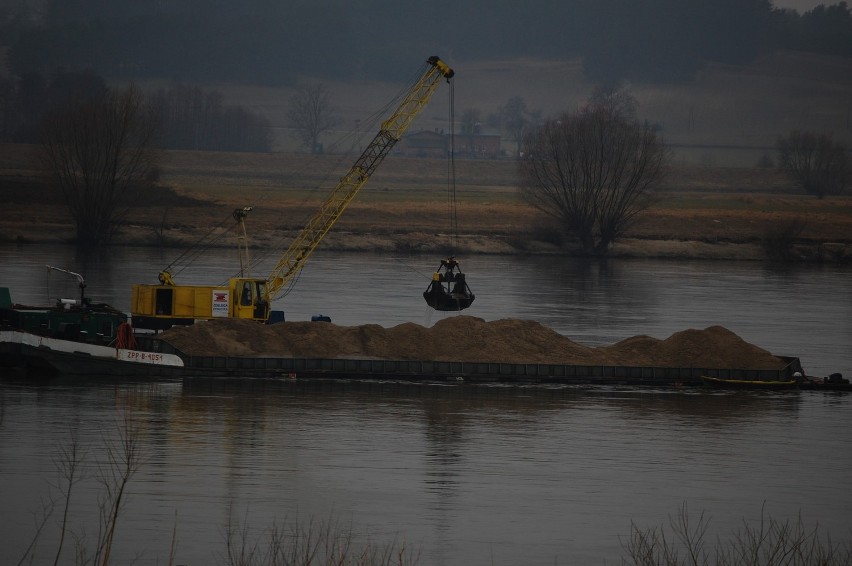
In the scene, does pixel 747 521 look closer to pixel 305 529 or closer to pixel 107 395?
pixel 305 529

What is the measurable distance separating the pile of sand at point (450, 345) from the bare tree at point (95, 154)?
6257 cm

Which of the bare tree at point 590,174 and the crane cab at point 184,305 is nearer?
the crane cab at point 184,305

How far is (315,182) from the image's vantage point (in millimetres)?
196625

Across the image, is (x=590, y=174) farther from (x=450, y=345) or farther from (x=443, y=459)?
(x=443, y=459)

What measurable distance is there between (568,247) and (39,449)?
3820 inches

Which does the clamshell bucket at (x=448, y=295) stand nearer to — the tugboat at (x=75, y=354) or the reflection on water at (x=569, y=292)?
the reflection on water at (x=569, y=292)

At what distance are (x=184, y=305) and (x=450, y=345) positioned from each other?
10.6m

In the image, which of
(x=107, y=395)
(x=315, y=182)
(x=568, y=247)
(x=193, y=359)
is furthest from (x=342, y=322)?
(x=315, y=182)

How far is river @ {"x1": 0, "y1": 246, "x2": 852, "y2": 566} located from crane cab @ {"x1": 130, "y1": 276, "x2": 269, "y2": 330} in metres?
7.19

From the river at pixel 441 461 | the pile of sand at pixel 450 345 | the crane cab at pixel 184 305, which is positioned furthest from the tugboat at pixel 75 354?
the crane cab at pixel 184 305

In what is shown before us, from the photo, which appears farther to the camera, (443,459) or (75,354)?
(75,354)

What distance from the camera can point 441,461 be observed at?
36.1 metres

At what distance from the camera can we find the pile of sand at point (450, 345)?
164 ft

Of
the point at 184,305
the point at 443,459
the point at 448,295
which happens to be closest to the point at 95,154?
the point at 448,295
